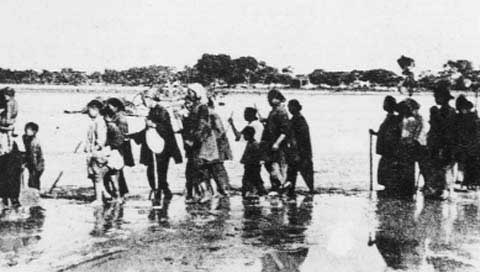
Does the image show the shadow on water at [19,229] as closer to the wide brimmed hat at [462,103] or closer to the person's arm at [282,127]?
the person's arm at [282,127]

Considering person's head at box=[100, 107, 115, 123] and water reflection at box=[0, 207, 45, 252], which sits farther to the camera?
person's head at box=[100, 107, 115, 123]

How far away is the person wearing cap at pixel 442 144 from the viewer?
1063 centimetres

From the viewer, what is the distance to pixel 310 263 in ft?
21.3

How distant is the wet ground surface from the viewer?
6441 millimetres

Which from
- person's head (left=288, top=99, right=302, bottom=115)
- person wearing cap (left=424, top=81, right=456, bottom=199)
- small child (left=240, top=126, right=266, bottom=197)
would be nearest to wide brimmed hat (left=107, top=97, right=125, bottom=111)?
small child (left=240, top=126, right=266, bottom=197)

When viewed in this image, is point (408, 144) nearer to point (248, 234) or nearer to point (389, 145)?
point (389, 145)

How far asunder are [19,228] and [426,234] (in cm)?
472

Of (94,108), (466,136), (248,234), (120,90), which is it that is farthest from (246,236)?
(120,90)

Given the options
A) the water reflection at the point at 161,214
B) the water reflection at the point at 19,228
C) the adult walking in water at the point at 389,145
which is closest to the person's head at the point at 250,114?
the water reflection at the point at 161,214

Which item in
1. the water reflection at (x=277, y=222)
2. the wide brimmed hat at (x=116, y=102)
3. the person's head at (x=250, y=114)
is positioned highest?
the wide brimmed hat at (x=116, y=102)

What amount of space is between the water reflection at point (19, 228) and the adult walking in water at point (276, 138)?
3542 millimetres

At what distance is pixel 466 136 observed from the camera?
1095 centimetres

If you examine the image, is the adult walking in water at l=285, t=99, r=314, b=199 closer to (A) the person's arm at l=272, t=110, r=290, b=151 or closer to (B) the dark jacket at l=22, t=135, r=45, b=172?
(A) the person's arm at l=272, t=110, r=290, b=151

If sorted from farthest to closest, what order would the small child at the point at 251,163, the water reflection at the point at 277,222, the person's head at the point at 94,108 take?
the small child at the point at 251,163
the person's head at the point at 94,108
the water reflection at the point at 277,222
